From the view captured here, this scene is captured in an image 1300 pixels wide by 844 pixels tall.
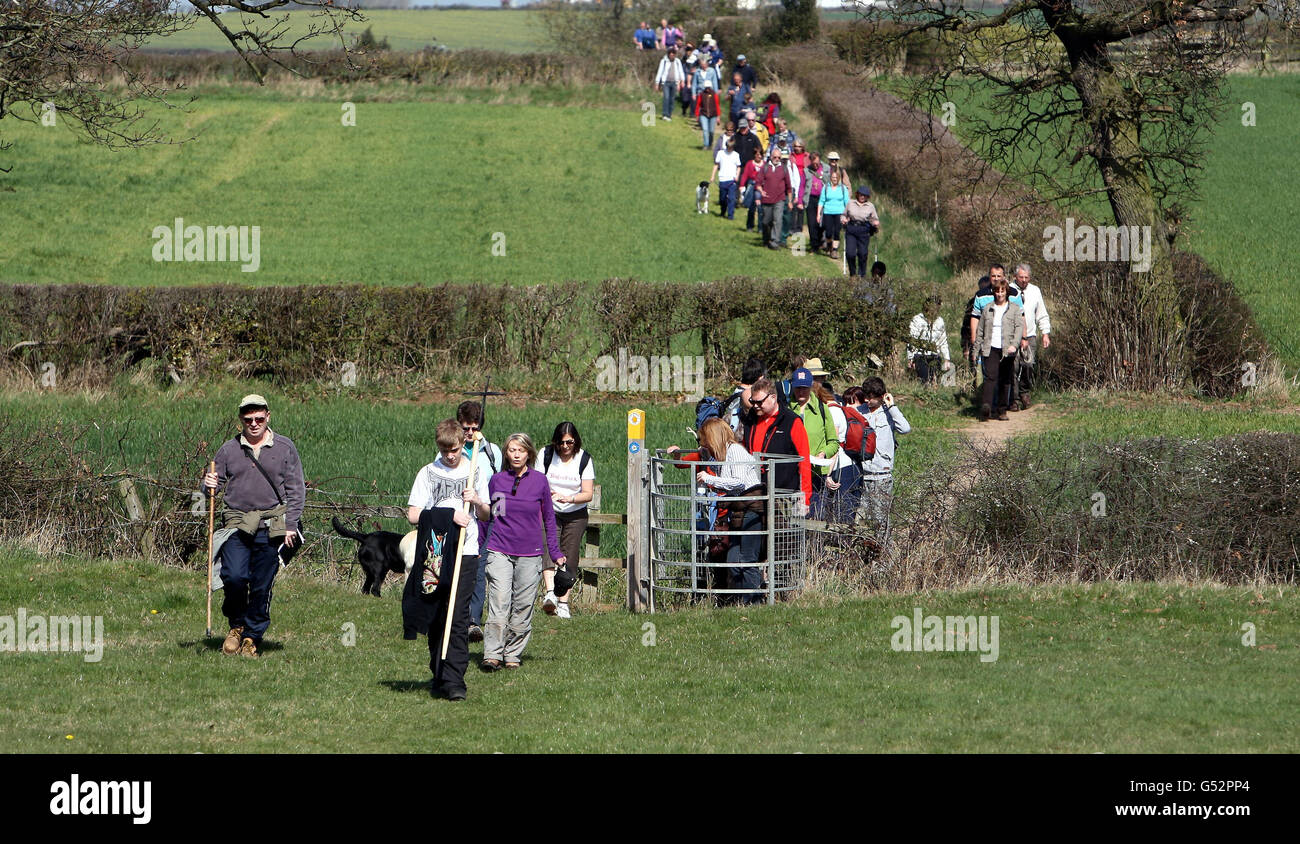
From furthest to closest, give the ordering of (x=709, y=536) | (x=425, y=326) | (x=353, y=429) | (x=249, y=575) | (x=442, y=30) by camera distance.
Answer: (x=442, y=30)
(x=425, y=326)
(x=353, y=429)
(x=709, y=536)
(x=249, y=575)

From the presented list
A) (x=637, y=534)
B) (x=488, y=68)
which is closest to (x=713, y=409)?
(x=637, y=534)

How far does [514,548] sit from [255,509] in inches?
77.2

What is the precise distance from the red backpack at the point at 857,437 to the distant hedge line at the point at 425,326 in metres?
9.79

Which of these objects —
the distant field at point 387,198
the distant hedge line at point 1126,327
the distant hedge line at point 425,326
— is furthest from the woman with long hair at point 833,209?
the distant hedge line at point 425,326

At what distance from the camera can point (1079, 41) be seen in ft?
77.2

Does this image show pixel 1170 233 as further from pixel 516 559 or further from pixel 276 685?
pixel 276 685

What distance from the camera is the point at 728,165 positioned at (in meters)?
37.1

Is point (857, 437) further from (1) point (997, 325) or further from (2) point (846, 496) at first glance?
(1) point (997, 325)

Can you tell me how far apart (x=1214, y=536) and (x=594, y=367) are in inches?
507

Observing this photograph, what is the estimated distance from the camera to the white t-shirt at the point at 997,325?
20312 mm

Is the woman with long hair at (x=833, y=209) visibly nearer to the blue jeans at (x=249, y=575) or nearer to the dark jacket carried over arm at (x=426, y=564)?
the blue jeans at (x=249, y=575)

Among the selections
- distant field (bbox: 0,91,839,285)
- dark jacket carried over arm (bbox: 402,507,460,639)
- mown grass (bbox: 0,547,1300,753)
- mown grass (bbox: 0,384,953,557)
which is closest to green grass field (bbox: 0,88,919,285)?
distant field (bbox: 0,91,839,285)

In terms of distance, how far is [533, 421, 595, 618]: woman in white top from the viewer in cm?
1274
